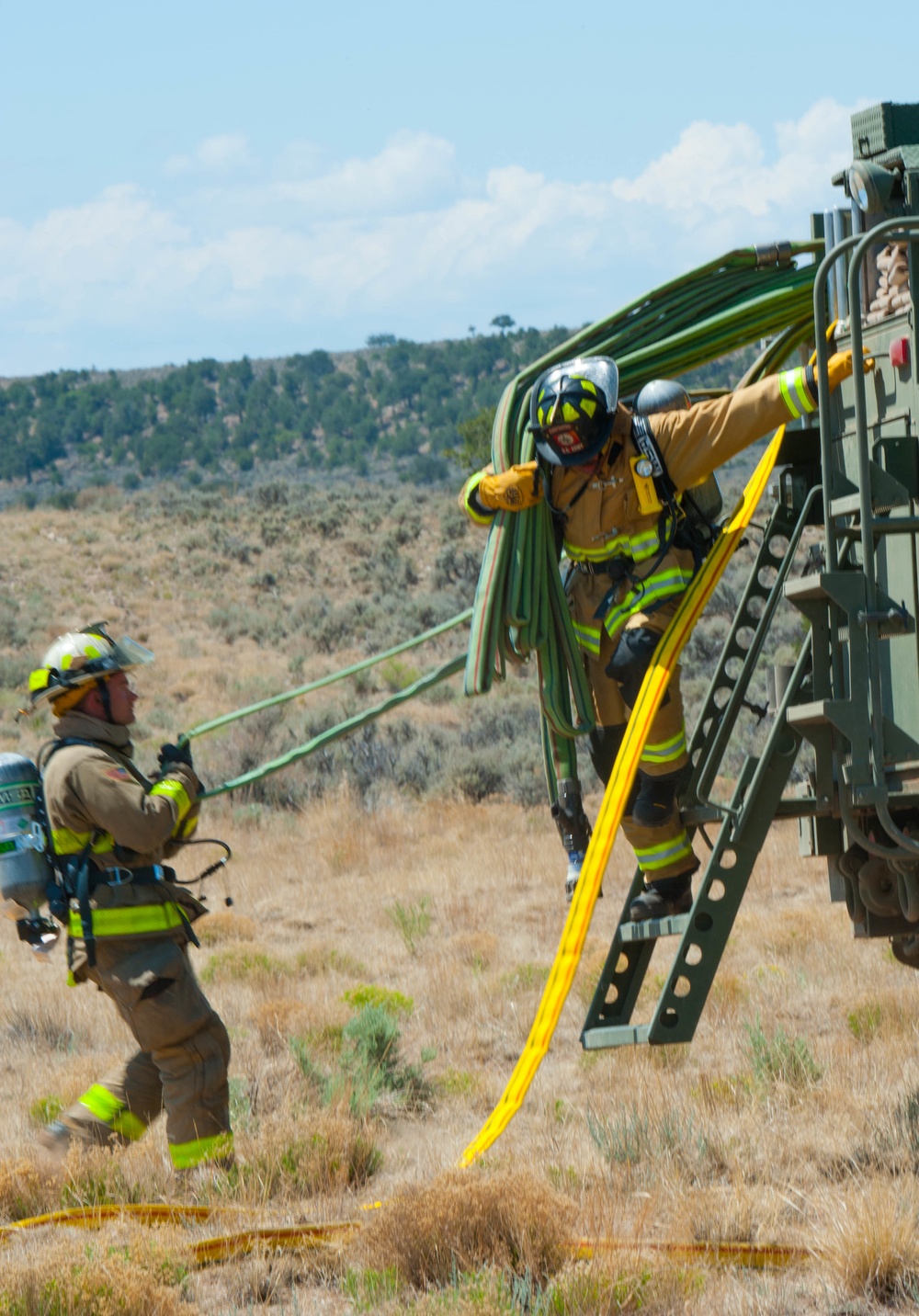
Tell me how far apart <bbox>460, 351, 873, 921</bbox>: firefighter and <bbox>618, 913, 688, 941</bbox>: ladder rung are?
234 millimetres

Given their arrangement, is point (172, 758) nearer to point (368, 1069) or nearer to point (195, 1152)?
point (195, 1152)

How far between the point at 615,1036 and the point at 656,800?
0.93 metres

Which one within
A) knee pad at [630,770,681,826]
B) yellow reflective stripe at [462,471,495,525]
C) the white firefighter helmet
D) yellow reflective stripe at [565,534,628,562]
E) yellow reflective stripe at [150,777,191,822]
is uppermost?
yellow reflective stripe at [462,471,495,525]

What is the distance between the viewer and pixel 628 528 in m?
5.96

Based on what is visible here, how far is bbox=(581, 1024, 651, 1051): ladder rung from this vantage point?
5301 mm

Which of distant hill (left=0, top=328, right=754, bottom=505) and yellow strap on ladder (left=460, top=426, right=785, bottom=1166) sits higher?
distant hill (left=0, top=328, right=754, bottom=505)

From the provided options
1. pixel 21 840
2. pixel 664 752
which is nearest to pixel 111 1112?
pixel 21 840

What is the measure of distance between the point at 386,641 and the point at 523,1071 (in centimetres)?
1949

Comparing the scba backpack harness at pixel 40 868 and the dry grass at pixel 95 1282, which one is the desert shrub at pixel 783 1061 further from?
the dry grass at pixel 95 1282

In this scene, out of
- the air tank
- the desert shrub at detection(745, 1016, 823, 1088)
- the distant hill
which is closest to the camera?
the air tank

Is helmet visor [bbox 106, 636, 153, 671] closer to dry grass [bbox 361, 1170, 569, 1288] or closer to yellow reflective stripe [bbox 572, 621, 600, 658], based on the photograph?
yellow reflective stripe [bbox 572, 621, 600, 658]

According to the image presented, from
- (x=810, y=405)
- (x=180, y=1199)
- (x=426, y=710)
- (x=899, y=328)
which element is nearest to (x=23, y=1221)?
(x=180, y=1199)

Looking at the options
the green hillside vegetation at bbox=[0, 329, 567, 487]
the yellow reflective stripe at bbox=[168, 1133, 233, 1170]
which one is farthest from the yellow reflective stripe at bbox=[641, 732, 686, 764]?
the green hillside vegetation at bbox=[0, 329, 567, 487]

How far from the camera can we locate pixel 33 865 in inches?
217
